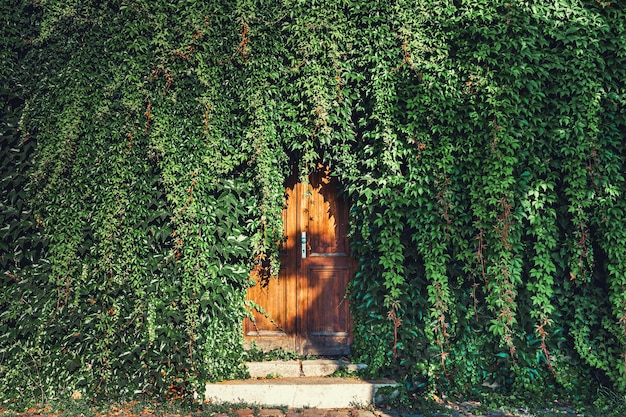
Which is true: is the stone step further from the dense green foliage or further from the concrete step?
the concrete step

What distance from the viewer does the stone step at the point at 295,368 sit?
5.19 meters

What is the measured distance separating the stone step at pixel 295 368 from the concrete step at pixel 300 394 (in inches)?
14.8

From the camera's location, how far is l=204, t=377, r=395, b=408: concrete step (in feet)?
15.6

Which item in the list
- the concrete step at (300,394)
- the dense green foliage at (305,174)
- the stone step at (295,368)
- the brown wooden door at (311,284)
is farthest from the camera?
the brown wooden door at (311,284)

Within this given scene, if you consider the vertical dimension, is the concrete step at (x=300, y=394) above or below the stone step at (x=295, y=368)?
below

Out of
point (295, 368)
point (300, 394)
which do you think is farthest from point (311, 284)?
point (300, 394)

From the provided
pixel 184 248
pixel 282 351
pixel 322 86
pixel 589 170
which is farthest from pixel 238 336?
pixel 589 170

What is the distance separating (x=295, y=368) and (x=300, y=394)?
0.48 metres

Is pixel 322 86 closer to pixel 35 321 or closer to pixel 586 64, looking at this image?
pixel 586 64

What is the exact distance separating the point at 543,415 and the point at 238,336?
3.29 m

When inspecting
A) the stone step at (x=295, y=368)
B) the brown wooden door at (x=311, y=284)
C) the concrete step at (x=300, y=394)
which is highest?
the brown wooden door at (x=311, y=284)

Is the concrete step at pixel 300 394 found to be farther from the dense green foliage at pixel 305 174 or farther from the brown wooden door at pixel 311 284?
the brown wooden door at pixel 311 284

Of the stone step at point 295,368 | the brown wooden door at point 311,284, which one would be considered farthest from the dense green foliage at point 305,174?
the brown wooden door at point 311,284

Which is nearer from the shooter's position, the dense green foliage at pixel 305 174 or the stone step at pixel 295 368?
the dense green foliage at pixel 305 174
